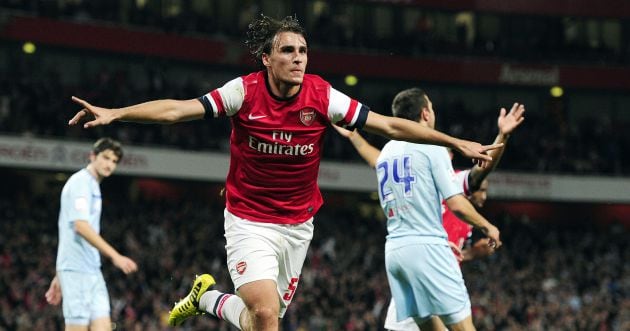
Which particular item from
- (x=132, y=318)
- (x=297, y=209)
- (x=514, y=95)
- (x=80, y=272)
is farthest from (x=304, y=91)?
(x=514, y=95)

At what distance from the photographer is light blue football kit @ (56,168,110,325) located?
8742mm

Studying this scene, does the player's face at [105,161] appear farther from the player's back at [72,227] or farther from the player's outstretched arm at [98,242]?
the player's outstretched arm at [98,242]

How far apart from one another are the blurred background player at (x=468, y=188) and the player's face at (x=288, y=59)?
1.06 meters

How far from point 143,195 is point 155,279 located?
10507mm

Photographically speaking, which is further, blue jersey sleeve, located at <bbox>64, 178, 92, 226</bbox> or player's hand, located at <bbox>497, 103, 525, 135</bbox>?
blue jersey sleeve, located at <bbox>64, 178, 92, 226</bbox>

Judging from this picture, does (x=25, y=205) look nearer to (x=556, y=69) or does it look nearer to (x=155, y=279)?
(x=155, y=279)

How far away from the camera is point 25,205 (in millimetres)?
28516

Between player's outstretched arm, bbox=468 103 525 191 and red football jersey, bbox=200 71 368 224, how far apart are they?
1551 mm

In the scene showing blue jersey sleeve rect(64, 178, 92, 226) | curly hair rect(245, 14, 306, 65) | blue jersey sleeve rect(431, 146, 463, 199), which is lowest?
blue jersey sleeve rect(64, 178, 92, 226)

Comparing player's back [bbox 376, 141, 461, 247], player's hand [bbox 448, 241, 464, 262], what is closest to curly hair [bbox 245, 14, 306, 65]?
player's back [bbox 376, 141, 461, 247]

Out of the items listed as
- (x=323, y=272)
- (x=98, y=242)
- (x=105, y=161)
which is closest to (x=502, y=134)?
(x=98, y=242)

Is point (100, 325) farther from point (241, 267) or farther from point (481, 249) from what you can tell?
point (481, 249)

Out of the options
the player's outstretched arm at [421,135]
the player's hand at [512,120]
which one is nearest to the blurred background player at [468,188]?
the player's hand at [512,120]

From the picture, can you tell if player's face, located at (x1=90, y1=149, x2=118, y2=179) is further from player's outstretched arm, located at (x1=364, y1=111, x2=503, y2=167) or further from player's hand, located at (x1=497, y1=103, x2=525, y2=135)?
player's hand, located at (x1=497, y1=103, x2=525, y2=135)
